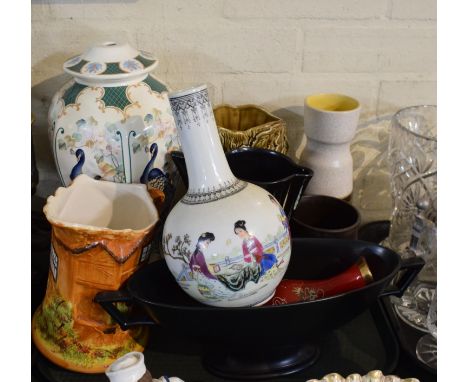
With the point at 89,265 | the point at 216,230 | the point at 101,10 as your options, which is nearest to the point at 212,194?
the point at 216,230

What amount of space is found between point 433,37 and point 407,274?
40 centimetres

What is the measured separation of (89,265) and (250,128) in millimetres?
312

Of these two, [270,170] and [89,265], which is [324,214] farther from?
[89,265]

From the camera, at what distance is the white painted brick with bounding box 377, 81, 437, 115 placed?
922 millimetres

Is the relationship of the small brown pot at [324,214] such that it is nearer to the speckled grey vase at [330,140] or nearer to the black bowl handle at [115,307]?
the speckled grey vase at [330,140]

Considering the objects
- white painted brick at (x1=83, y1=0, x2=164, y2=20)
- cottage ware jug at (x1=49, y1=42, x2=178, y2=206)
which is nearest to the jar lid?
cottage ware jug at (x1=49, y1=42, x2=178, y2=206)

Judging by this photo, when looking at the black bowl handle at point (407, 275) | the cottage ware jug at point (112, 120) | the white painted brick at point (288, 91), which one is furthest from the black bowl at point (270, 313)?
the white painted brick at point (288, 91)

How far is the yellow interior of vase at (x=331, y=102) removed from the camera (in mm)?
867

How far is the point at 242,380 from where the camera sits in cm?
66

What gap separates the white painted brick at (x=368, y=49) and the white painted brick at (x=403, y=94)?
2 centimetres

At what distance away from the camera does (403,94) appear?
93 centimetres

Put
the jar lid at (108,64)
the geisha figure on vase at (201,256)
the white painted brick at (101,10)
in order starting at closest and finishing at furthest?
the geisha figure on vase at (201,256) < the jar lid at (108,64) < the white painted brick at (101,10)

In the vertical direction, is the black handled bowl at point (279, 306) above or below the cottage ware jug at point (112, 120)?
below

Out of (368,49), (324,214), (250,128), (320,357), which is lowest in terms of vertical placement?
(320,357)
